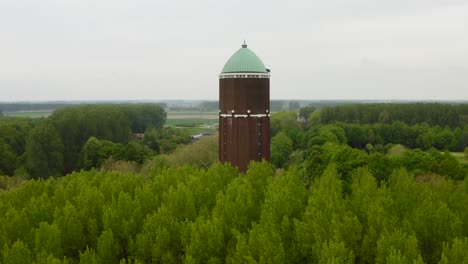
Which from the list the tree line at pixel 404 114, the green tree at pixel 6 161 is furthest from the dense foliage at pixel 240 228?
the tree line at pixel 404 114

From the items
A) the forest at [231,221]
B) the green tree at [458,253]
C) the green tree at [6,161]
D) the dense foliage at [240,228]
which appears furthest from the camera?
the green tree at [6,161]

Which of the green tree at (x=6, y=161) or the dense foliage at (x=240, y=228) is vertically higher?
the dense foliage at (x=240, y=228)

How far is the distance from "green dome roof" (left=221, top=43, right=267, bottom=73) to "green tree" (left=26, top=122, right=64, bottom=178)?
148 feet

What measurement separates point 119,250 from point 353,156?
3542cm

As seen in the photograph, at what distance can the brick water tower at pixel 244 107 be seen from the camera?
4172 centimetres

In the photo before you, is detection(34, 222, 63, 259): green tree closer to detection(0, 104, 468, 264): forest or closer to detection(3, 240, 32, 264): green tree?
detection(0, 104, 468, 264): forest

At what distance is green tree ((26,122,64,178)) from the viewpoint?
7350 centimetres

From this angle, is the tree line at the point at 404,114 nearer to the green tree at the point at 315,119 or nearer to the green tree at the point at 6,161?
the green tree at the point at 315,119

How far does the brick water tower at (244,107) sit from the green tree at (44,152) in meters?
43.2

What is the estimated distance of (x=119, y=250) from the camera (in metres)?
25.4

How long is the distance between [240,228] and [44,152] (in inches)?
2323

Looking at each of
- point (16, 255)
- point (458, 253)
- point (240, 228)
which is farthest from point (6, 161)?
point (458, 253)

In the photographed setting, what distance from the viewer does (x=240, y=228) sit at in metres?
25.8

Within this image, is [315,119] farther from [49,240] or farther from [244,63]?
[49,240]
